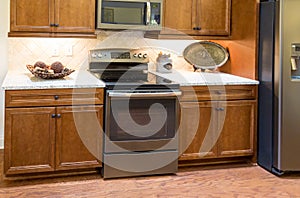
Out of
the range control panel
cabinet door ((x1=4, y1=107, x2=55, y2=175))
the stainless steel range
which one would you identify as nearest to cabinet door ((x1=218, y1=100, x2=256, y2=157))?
the stainless steel range

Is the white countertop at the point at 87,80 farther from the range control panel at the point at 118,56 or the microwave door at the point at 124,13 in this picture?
the microwave door at the point at 124,13

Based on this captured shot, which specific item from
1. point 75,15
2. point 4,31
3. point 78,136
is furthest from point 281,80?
point 4,31

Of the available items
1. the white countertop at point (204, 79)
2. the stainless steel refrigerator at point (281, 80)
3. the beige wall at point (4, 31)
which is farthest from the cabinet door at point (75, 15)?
the stainless steel refrigerator at point (281, 80)

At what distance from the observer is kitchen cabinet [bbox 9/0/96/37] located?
317 centimetres

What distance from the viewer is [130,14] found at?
3434 millimetres

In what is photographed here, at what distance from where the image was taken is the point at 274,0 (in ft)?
10.6

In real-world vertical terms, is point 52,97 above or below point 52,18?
below

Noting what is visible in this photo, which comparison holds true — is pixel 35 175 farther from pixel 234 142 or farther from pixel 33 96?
pixel 234 142

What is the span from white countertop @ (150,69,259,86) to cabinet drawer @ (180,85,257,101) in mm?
41

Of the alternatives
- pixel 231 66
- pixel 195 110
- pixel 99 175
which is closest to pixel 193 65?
pixel 231 66

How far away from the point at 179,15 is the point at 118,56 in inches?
29.6

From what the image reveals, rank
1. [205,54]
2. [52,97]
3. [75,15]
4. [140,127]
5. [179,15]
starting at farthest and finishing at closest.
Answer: [205,54] → [179,15] → [75,15] → [140,127] → [52,97]

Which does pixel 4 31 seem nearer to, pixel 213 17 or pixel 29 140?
pixel 29 140

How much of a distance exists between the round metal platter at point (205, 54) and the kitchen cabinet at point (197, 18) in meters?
0.22
